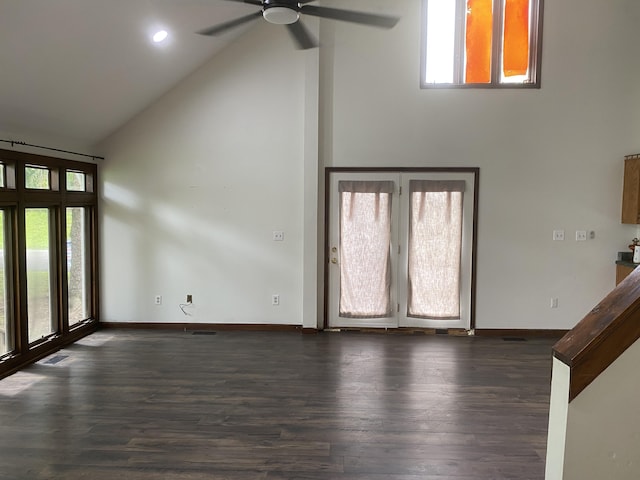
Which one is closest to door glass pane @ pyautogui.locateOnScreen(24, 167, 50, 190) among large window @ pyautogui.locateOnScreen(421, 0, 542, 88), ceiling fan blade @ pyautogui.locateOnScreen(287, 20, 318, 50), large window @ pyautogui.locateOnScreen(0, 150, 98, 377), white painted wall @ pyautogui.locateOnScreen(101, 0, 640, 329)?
large window @ pyautogui.locateOnScreen(0, 150, 98, 377)

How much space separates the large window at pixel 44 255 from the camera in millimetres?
4102

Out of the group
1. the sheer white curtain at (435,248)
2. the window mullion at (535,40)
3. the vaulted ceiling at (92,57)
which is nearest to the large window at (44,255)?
the vaulted ceiling at (92,57)

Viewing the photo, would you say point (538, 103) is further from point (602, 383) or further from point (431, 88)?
point (602, 383)

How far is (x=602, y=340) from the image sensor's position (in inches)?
40.0

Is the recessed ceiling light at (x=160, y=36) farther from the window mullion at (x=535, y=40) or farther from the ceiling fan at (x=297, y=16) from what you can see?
the window mullion at (x=535, y=40)

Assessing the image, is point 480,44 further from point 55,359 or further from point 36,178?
point 55,359

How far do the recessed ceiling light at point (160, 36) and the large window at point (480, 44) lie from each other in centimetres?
289

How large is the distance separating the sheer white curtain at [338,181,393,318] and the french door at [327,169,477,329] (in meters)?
0.01

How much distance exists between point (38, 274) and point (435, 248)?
174 inches

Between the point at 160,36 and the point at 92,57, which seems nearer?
the point at 92,57

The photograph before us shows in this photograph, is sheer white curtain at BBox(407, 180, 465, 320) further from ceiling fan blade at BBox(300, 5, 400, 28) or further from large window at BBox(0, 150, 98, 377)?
large window at BBox(0, 150, 98, 377)

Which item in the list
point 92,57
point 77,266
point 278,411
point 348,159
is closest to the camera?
point 278,411

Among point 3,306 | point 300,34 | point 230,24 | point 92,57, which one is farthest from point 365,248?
point 3,306

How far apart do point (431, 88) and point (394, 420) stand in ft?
12.5
